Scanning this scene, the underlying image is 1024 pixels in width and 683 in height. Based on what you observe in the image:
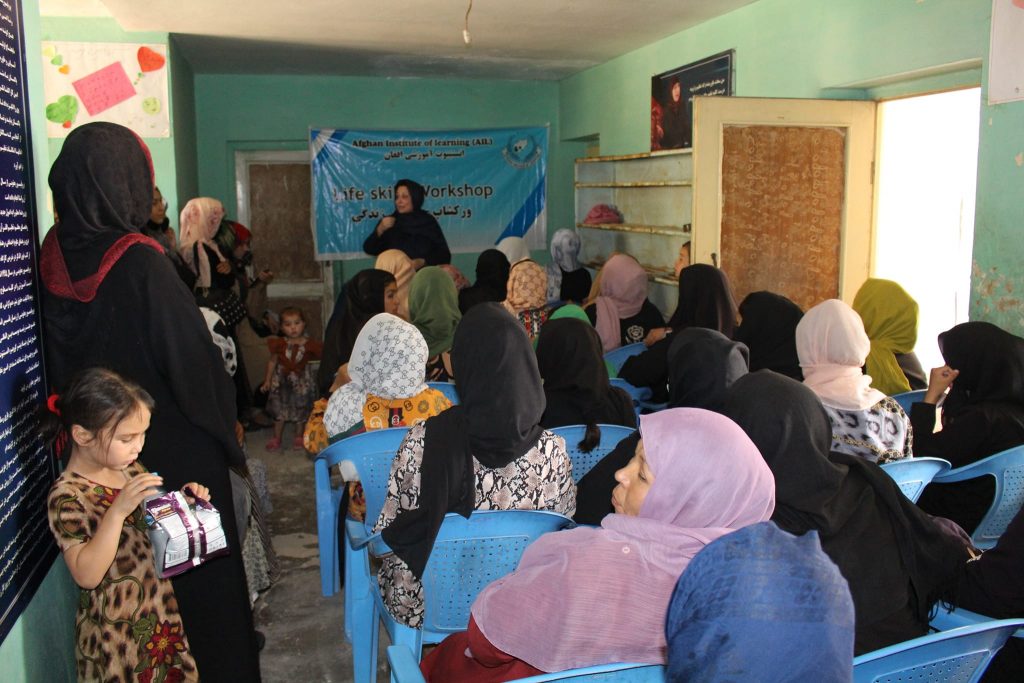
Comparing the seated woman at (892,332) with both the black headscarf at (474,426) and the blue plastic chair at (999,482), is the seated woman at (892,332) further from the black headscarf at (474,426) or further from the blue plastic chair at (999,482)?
the black headscarf at (474,426)

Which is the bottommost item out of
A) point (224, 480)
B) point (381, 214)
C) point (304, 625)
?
point (304, 625)

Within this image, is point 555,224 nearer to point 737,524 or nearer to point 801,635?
point 737,524

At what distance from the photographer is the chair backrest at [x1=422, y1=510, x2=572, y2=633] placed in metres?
2.02

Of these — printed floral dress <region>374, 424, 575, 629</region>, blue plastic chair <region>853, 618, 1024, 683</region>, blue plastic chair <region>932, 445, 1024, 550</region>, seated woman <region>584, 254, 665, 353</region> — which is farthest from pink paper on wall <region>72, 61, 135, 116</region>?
blue plastic chair <region>853, 618, 1024, 683</region>

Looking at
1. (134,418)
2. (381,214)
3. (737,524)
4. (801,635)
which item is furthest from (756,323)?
(381,214)

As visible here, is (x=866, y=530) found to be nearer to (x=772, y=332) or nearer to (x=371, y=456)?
(x=371, y=456)

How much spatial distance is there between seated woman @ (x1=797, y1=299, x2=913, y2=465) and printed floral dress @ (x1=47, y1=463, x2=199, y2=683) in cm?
183

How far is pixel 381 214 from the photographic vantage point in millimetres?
7801

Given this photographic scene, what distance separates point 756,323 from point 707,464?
2.64m

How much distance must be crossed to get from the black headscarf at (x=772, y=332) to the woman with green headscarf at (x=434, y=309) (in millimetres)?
1434

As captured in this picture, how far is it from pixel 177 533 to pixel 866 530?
1365 millimetres

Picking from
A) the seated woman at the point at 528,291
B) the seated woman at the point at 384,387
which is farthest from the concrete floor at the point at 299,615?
the seated woman at the point at 528,291

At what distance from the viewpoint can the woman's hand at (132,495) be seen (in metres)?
1.70

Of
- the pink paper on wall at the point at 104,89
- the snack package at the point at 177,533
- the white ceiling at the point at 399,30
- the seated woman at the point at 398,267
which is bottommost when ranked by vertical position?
the snack package at the point at 177,533
